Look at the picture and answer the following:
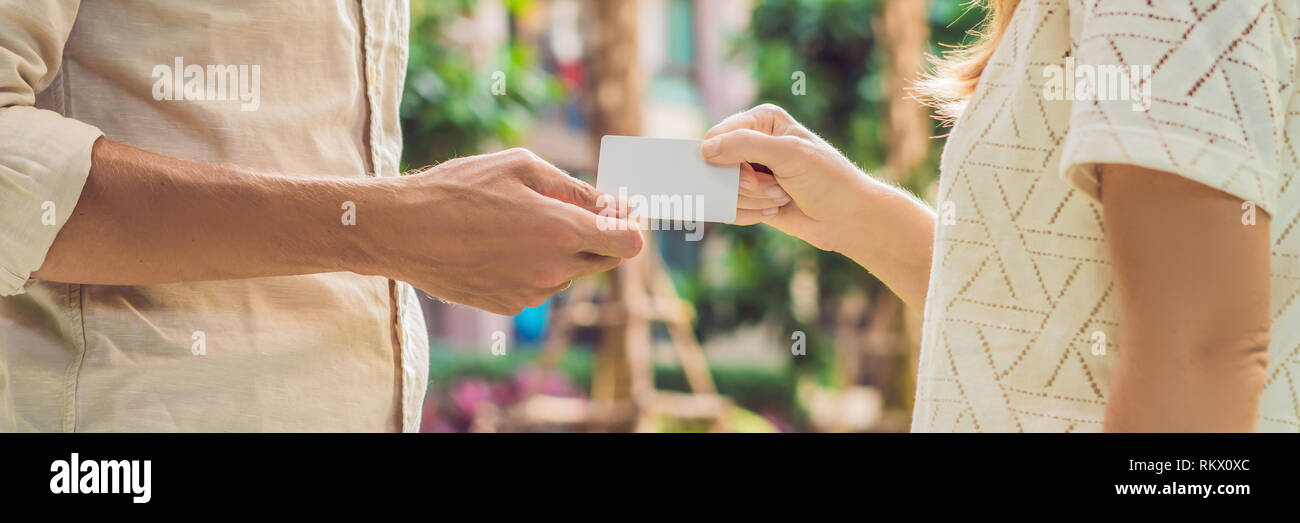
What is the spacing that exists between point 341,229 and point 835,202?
2.03 feet

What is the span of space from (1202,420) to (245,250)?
85 centimetres

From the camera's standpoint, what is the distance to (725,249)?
19.1 ft

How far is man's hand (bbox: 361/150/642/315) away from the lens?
960mm

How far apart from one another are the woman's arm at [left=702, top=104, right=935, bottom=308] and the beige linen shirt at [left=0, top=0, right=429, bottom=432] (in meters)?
0.48

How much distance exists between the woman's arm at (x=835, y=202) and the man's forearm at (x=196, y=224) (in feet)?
1.52

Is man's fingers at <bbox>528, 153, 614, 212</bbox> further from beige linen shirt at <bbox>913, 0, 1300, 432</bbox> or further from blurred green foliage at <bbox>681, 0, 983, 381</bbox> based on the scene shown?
blurred green foliage at <bbox>681, 0, 983, 381</bbox>

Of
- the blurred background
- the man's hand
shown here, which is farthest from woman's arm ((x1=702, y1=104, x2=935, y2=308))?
the blurred background

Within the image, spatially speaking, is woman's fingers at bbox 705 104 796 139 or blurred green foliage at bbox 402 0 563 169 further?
blurred green foliage at bbox 402 0 563 169

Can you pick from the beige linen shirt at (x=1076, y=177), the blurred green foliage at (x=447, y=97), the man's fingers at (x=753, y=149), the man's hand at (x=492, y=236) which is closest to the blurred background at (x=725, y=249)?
the blurred green foliage at (x=447, y=97)

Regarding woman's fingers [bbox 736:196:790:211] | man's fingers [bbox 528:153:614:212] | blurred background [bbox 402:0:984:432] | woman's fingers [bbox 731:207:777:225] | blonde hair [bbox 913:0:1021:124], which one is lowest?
man's fingers [bbox 528:153:614:212]
